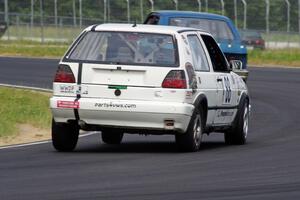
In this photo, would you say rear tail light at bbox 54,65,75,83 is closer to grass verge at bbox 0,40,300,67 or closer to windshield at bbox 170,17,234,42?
windshield at bbox 170,17,234,42

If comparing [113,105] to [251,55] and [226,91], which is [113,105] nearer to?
[226,91]

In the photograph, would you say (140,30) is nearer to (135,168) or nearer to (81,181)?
(135,168)

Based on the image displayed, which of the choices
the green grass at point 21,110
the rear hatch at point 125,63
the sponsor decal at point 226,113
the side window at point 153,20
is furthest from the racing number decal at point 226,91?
the side window at point 153,20

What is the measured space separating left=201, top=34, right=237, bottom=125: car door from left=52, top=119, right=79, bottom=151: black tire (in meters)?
1.98

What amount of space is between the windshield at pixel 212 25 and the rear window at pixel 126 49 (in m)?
10.9

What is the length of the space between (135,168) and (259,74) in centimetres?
2662

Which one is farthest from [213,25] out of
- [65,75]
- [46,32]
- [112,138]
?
[46,32]

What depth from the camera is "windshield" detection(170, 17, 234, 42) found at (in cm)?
2583

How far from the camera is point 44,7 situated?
2520 inches

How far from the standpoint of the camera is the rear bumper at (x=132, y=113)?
14.3 m

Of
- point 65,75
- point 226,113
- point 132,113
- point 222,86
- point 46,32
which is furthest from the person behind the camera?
point 46,32

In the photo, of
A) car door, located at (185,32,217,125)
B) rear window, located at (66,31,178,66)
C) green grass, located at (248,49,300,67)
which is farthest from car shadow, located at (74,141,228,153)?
green grass, located at (248,49,300,67)

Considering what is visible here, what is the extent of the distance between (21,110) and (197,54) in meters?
6.37

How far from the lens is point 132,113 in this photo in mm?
14289
